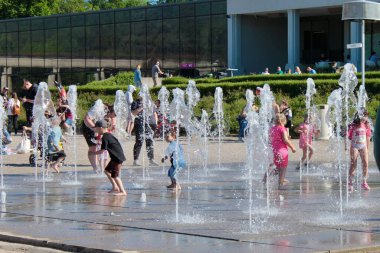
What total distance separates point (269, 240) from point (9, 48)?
54500mm

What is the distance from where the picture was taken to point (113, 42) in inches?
2185

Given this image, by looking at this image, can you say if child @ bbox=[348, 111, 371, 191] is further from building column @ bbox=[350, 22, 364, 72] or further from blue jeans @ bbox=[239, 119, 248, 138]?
building column @ bbox=[350, 22, 364, 72]

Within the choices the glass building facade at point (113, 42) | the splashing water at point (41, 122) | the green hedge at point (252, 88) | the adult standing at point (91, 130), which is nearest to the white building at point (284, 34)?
the glass building facade at point (113, 42)

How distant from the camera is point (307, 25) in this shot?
50.4 m

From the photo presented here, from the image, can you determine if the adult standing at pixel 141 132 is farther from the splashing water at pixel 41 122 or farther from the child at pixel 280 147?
the child at pixel 280 147

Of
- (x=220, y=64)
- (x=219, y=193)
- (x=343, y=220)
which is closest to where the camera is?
(x=343, y=220)

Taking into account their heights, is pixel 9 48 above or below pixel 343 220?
above

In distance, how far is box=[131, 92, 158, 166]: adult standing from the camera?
20.8 meters

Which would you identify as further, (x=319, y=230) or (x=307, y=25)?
(x=307, y=25)

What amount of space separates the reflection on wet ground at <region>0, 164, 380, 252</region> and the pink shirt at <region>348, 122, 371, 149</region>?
801 millimetres

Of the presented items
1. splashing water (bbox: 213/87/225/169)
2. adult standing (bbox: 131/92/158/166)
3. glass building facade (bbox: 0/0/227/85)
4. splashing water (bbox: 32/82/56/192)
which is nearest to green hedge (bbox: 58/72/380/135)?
splashing water (bbox: 213/87/225/169)

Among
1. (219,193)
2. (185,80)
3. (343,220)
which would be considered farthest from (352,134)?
(185,80)

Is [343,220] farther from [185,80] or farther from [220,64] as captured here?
[220,64]

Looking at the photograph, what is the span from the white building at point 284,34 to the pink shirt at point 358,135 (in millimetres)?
30008
